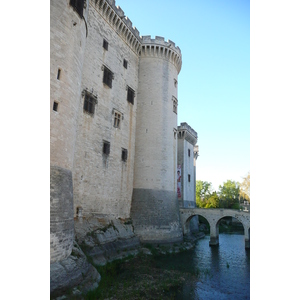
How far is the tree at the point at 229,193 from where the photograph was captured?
5700 centimetres

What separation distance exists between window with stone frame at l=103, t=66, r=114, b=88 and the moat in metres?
12.6

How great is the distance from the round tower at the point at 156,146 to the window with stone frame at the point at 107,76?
15.6ft

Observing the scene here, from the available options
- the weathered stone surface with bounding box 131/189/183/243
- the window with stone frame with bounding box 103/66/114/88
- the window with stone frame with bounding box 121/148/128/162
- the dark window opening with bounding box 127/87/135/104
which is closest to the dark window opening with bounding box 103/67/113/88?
the window with stone frame with bounding box 103/66/114/88

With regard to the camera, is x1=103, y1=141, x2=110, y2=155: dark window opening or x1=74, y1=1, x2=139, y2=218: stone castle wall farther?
x1=103, y1=141, x2=110, y2=155: dark window opening

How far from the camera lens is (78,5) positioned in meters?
13.2

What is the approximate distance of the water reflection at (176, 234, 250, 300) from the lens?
1195cm

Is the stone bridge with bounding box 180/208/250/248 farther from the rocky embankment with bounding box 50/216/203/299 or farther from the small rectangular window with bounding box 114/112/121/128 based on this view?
the small rectangular window with bounding box 114/112/121/128

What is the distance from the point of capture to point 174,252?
2056cm

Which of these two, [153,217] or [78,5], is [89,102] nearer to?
[78,5]

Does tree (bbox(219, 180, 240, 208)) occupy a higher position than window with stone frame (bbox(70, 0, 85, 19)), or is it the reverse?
window with stone frame (bbox(70, 0, 85, 19))

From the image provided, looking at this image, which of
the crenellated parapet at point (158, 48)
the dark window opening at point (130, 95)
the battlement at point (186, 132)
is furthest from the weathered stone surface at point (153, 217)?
the battlement at point (186, 132)

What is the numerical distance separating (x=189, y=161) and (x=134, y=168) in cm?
1632
